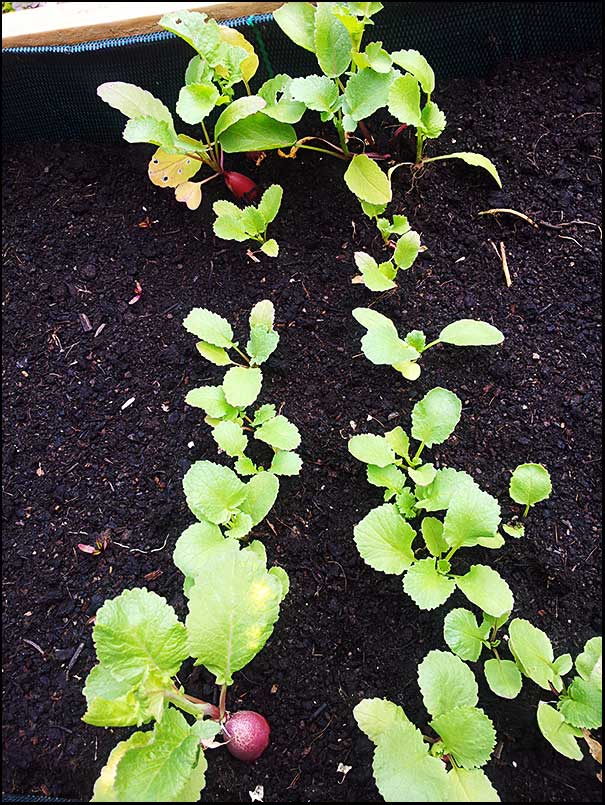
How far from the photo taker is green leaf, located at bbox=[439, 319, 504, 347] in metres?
1.13

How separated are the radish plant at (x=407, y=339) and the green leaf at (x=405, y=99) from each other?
0.33 m

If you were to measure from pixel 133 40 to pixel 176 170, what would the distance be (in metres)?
0.30

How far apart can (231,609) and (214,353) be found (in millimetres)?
463

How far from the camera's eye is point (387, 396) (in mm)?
1193

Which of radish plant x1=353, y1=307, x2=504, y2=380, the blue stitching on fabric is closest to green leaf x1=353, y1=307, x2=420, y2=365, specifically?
radish plant x1=353, y1=307, x2=504, y2=380

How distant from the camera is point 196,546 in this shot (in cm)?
101

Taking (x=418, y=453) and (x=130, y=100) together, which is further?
(x=130, y=100)

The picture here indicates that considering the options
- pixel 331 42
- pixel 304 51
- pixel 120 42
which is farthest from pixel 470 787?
pixel 120 42

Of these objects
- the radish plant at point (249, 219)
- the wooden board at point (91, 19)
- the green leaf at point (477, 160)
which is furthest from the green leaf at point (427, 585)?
the wooden board at point (91, 19)

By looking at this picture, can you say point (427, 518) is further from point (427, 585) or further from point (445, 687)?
point (445, 687)

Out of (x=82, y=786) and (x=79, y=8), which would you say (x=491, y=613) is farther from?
(x=79, y=8)

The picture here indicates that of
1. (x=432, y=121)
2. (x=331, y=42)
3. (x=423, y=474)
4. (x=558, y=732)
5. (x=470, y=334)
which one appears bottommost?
(x=558, y=732)

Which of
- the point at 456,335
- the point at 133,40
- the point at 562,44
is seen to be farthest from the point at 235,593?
the point at 562,44

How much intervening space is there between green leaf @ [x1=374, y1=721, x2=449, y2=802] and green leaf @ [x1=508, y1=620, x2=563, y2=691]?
0.59 ft
